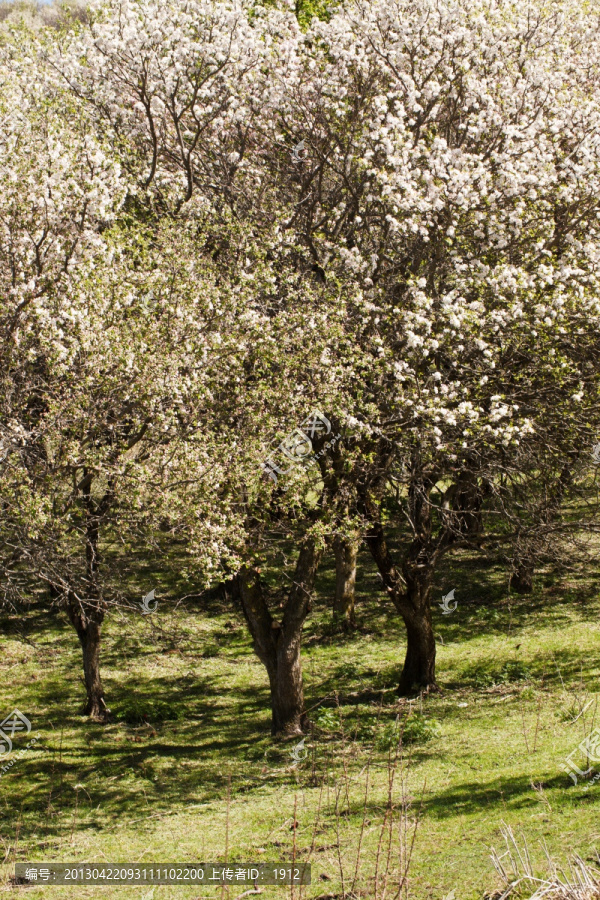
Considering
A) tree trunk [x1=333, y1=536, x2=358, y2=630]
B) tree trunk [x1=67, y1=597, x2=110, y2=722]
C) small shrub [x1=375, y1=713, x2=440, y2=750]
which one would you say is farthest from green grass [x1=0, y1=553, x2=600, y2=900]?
tree trunk [x1=333, y1=536, x2=358, y2=630]

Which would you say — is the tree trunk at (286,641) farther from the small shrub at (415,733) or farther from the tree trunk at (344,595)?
the tree trunk at (344,595)

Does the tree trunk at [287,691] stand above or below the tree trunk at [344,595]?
below

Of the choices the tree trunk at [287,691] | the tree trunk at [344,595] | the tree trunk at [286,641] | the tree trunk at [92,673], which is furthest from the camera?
the tree trunk at [344,595]

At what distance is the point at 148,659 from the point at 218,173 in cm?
1168

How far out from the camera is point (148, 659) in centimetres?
2188

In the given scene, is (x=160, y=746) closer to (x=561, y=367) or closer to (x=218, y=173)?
(x=561, y=367)

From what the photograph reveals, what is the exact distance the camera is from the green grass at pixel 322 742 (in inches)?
374

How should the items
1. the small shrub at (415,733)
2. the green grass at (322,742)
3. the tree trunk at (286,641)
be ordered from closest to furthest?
the green grass at (322,742) < the small shrub at (415,733) < the tree trunk at (286,641)

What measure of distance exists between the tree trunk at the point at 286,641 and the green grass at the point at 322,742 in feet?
1.73

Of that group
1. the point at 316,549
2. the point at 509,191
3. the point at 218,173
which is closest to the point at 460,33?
the point at 509,191

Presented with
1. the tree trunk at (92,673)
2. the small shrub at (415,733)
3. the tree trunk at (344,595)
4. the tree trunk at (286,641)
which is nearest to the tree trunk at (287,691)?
the tree trunk at (286,641)

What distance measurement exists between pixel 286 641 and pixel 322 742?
1889 millimetres

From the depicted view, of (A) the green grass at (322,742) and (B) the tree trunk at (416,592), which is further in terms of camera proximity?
(B) the tree trunk at (416,592)

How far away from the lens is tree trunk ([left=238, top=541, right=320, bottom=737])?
16125 millimetres
